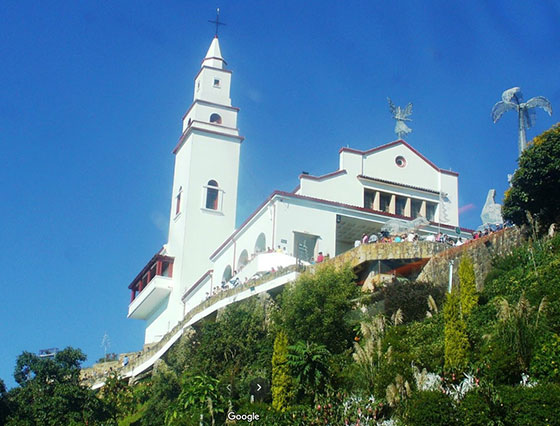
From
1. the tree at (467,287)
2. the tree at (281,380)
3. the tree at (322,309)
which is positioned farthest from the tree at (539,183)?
the tree at (281,380)

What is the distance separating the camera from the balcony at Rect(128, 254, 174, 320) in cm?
5691

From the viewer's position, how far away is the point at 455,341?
2534 centimetres

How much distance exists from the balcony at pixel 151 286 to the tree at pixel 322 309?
22.0m

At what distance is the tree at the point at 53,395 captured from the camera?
129ft

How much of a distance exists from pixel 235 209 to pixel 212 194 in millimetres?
1817

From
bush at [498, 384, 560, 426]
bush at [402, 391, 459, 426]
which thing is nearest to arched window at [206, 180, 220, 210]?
bush at [402, 391, 459, 426]

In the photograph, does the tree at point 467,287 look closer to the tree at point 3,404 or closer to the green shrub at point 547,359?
the green shrub at point 547,359

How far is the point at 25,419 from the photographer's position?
39.2 metres

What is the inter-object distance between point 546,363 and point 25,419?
24975mm

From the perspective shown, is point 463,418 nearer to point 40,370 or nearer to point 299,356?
point 299,356

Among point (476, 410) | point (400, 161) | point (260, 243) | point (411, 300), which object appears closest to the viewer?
point (476, 410)

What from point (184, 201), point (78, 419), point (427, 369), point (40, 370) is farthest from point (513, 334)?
point (184, 201)

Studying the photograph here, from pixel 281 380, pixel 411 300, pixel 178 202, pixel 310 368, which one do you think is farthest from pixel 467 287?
pixel 178 202

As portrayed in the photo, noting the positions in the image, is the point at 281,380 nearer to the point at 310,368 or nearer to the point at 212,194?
the point at 310,368
